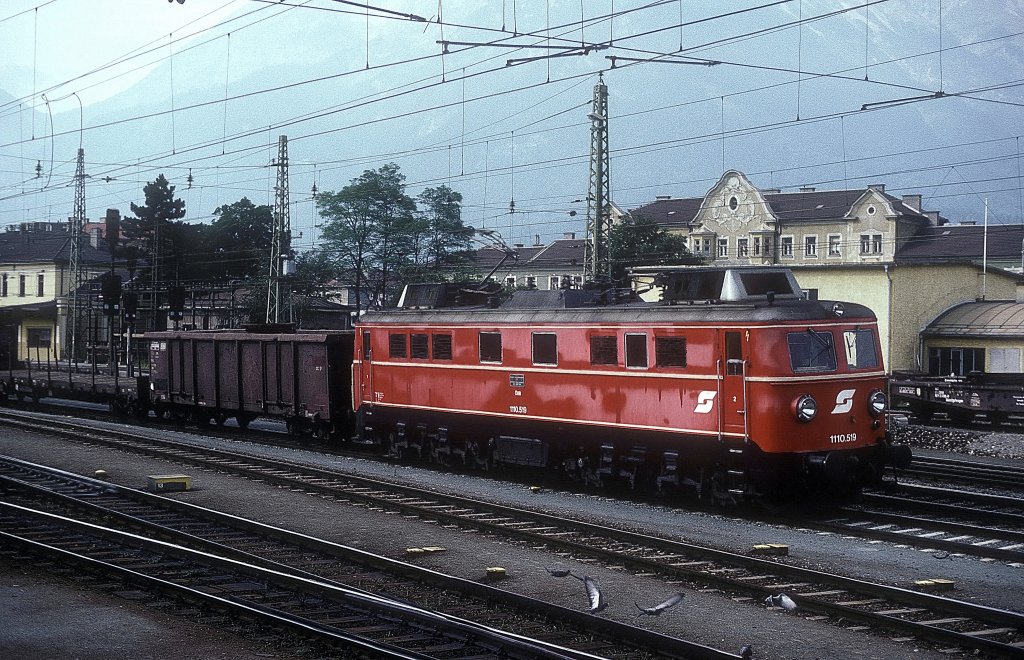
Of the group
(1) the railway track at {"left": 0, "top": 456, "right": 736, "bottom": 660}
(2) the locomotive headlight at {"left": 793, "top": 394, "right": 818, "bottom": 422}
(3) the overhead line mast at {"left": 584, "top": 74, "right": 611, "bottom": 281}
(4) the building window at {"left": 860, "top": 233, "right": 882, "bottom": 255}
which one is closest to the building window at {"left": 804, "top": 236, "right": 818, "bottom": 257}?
(4) the building window at {"left": 860, "top": 233, "right": 882, "bottom": 255}

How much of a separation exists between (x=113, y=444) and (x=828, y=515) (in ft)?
61.0

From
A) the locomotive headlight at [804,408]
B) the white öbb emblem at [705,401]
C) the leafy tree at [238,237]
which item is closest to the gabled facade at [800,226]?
the leafy tree at [238,237]

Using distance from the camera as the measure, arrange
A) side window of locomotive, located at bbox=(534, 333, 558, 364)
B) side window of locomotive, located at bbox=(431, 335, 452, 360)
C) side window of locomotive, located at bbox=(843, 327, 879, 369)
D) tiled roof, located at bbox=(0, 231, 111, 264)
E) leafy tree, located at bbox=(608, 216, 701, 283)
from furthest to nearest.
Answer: tiled roof, located at bbox=(0, 231, 111, 264) → leafy tree, located at bbox=(608, 216, 701, 283) → side window of locomotive, located at bbox=(431, 335, 452, 360) → side window of locomotive, located at bbox=(534, 333, 558, 364) → side window of locomotive, located at bbox=(843, 327, 879, 369)

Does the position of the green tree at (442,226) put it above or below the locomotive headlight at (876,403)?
above

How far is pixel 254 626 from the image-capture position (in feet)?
A: 36.3

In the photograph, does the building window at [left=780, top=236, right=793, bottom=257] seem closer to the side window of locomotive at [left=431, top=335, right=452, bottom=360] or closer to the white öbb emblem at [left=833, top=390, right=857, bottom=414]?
the side window of locomotive at [left=431, top=335, right=452, bottom=360]

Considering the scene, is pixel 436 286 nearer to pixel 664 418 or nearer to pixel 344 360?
pixel 344 360

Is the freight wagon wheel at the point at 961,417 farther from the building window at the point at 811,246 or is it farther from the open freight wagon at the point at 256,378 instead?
the building window at the point at 811,246

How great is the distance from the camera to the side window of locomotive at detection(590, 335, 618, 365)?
758 inches

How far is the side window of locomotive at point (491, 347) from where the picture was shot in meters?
21.7

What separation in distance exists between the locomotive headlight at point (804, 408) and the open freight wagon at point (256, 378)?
13.8m

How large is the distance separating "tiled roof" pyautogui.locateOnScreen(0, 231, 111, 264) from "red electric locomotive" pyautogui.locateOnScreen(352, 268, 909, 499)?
73054 millimetres

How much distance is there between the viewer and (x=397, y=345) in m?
24.6

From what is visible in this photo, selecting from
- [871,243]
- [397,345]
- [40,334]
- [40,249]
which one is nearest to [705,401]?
[397,345]
